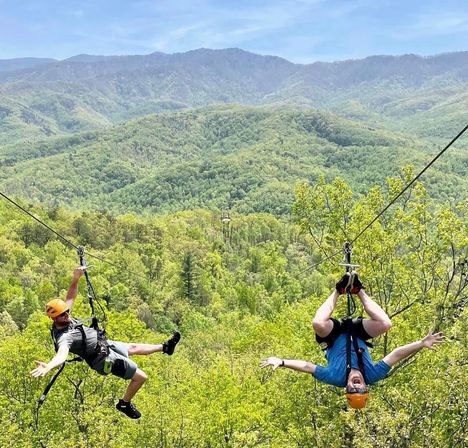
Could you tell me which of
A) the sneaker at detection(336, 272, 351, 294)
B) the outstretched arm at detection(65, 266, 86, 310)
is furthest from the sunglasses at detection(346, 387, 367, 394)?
the outstretched arm at detection(65, 266, 86, 310)

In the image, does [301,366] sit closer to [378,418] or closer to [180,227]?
[378,418]

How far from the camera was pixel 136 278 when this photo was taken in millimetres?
79500

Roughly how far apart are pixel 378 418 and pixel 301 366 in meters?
6.70

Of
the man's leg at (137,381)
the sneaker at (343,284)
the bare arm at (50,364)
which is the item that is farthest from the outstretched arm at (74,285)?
the sneaker at (343,284)

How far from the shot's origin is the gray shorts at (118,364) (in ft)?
31.0

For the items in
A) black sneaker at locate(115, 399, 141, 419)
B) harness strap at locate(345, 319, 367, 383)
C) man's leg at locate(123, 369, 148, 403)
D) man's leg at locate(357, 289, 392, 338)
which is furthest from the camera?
black sneaker at locate(115, 399, 141, 419)

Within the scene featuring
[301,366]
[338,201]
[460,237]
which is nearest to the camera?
[301,366]

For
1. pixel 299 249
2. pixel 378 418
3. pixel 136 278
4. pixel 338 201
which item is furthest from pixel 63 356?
pixel 299 249

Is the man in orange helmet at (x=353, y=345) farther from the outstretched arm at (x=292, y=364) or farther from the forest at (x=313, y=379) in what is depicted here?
the forest at (x=313, y=379)

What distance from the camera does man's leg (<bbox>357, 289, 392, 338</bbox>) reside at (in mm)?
7871

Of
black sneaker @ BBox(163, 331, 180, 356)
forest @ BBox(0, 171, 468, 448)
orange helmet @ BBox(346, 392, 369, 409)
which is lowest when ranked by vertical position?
forest @ BBox(0, 171, 468, 448)

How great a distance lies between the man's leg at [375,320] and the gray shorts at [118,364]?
14.3ft

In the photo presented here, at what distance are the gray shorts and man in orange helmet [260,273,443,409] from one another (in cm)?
295

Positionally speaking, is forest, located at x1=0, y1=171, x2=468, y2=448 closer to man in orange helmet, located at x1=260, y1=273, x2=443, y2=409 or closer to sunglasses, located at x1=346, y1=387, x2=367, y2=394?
man in orange helmet, located at x1=260, y1=273, x2=443, y2=409
